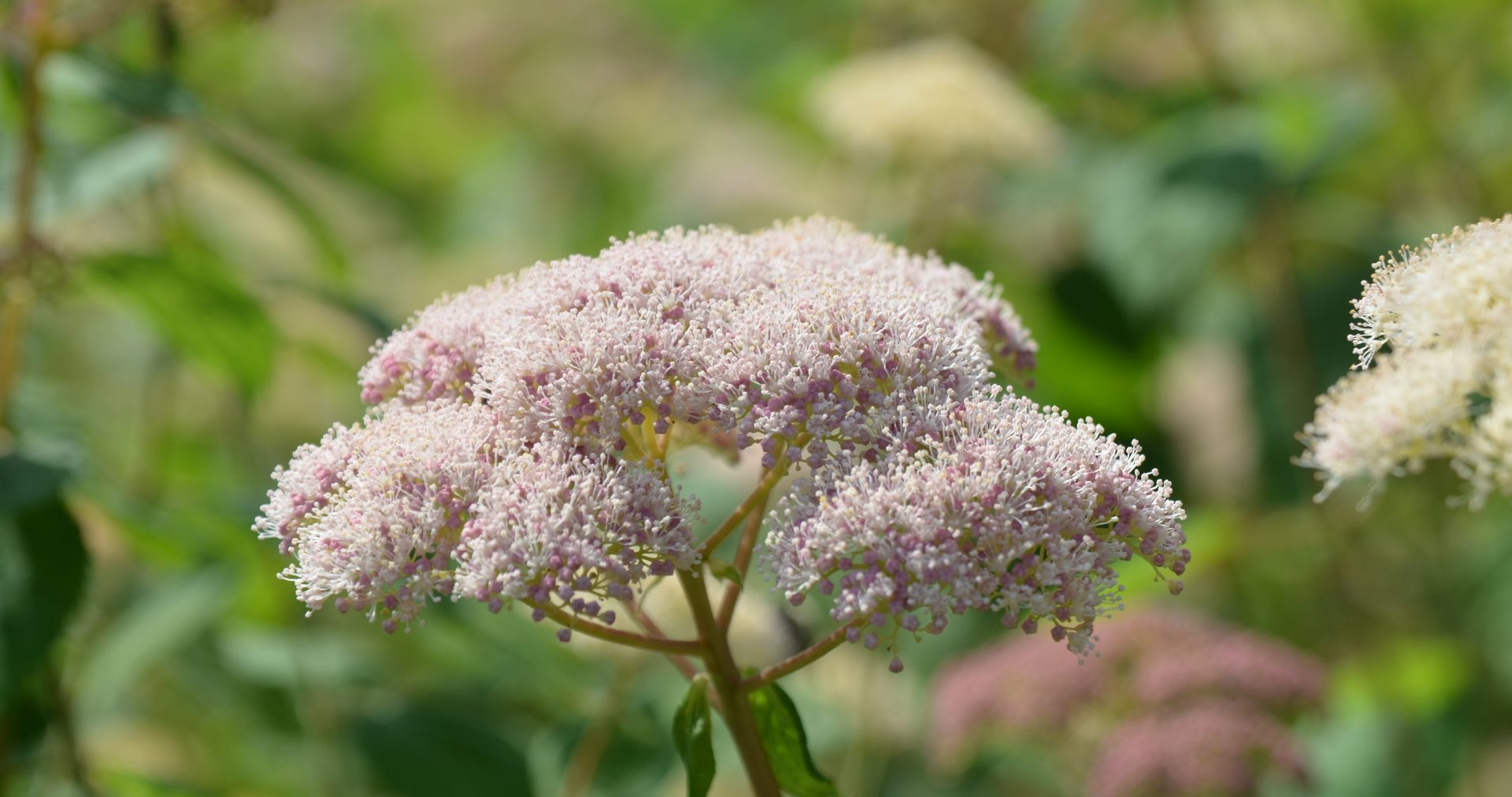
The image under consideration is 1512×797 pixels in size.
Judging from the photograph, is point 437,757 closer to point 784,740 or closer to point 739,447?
point 784,740

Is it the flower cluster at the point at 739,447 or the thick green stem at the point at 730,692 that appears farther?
the thick green stem at the point at 730,692

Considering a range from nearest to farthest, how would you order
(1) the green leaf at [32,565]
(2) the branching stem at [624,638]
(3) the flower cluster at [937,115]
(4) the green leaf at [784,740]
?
(2) the branching stem at [624,638], (4) the green leaf at [784,740], (1) the green leaf at [32,565], (3) the flower cluster at [937,115]

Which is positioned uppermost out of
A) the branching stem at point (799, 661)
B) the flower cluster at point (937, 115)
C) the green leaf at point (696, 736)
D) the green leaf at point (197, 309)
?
the flower cluster at point (937, 115)

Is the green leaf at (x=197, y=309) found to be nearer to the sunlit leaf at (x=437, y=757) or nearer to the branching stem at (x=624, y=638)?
the sunlit leaf at (x=437, y=757)

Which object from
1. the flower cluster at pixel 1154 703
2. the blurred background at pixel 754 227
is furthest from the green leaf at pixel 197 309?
the flower cluster at pixel 1154 703

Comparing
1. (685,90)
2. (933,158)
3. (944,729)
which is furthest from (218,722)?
(685,90)
